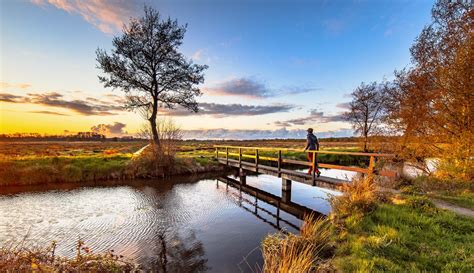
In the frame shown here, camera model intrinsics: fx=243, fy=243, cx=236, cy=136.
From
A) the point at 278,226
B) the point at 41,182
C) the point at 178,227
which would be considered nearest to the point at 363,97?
the point at 278,226

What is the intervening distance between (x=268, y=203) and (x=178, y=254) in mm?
6484

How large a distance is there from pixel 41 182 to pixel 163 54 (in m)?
12.6

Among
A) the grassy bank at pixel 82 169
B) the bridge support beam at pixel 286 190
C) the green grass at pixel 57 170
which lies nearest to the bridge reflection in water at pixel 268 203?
the bridge support beam at pixel 286 190

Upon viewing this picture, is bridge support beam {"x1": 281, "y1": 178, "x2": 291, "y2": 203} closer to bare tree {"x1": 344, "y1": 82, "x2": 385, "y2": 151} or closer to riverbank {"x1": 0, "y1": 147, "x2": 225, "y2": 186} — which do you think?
riverbank {"x1": 0, "y1": 147, "x2": 225, "y2": 186}

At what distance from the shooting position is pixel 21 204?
11.0m

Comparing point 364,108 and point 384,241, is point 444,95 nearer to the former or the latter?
point 384,241

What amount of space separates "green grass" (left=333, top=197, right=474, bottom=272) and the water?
2612 mm

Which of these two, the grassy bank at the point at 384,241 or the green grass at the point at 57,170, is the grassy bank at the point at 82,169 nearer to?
the green grass at the point at 57,170

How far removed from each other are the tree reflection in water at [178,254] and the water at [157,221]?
2 cm

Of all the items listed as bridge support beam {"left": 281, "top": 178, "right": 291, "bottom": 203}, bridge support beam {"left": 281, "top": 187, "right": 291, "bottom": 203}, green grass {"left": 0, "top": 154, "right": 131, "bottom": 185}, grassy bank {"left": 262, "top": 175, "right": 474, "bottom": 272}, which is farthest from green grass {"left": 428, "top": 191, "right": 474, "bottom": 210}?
green grass {"left": 0, "top": 154, "right": 131, "bottom": 185}

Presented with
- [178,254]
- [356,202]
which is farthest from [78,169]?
[356,202]

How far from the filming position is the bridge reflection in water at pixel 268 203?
31.9 ft

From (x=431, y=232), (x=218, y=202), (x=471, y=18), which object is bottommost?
(x=218, y=202)

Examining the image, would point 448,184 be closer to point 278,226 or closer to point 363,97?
point 278,226
